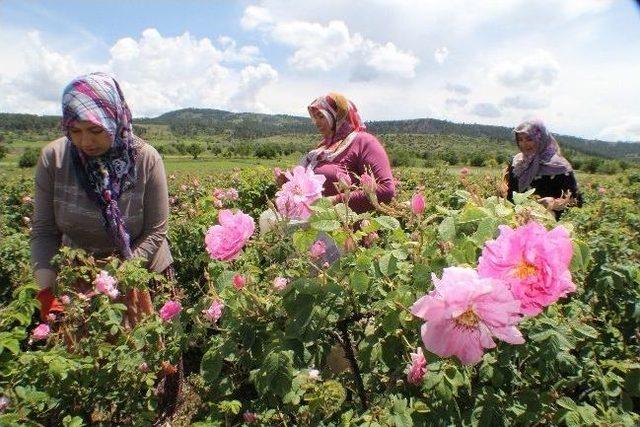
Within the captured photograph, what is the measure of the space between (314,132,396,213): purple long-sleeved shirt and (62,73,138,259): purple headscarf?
1039mm

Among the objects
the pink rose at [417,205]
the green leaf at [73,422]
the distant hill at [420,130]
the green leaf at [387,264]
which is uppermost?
the pink rose at [417,205]

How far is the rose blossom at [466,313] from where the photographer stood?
74cm

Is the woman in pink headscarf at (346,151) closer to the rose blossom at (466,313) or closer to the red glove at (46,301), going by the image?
the red glove at (46,301)

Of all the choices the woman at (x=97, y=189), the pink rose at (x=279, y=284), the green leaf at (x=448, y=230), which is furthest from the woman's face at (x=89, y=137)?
the green leaf at (x=448, y=230)

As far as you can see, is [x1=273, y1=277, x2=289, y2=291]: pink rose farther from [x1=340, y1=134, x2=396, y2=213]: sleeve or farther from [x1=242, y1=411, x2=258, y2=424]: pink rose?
[x1=340, y1=134, x2=396, y2=213]: sleeve

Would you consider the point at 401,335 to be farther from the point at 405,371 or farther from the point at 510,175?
the point at 510,175

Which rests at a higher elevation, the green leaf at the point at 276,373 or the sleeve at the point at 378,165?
the sleeve at the point at 378,165

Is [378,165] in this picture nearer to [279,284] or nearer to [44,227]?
[279,284]

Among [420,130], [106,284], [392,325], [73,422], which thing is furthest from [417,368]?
[420,130]

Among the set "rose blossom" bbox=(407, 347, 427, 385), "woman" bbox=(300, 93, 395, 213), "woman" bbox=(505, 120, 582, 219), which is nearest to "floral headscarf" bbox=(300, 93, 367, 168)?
"woman" bbox=(300, 93, 395, 213)

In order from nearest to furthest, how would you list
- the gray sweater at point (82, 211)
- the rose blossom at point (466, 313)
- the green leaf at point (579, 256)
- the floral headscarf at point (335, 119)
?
the rose blossom at point (466, 313)
the green leaf at point (579, 256)
the gray sweater at point (82, 211)
the floral headscarf at point (335, 119)

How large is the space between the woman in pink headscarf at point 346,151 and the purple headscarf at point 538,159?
139cm

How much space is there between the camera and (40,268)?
6.85ft

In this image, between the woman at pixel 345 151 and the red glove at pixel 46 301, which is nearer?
the red glove at pixel 46 301
